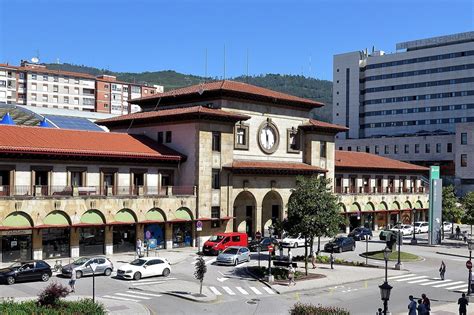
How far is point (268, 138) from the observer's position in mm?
69312

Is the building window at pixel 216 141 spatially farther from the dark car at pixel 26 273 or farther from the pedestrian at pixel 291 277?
the dark car at pixel 26 273

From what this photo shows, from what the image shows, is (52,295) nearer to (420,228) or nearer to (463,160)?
(420,228)

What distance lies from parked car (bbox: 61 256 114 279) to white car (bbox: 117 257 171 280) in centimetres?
134

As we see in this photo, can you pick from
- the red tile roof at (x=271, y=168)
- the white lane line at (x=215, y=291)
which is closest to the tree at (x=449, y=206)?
the red tile roof at (x=271, y=168)

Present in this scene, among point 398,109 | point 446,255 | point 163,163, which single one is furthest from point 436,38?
point 163,163

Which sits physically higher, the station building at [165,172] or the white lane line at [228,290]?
the station building at [165,172]

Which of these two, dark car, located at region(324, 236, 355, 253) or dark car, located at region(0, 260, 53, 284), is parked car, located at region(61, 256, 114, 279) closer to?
dark car, located at region(0, 260, 53, 284)

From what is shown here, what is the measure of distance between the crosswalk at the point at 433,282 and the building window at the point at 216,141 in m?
23.3

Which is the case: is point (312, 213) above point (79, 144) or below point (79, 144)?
below

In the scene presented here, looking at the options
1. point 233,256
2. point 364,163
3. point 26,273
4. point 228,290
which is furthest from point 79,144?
point 364,163

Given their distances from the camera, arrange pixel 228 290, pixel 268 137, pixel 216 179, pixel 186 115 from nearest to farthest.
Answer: pixel 228 290, pixel 186 115, pixel 216 179, pixel 268 137

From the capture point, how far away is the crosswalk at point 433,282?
1736 inches

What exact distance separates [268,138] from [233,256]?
21495 mm

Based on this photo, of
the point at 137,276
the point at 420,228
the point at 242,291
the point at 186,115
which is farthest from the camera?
the point at 420,228
